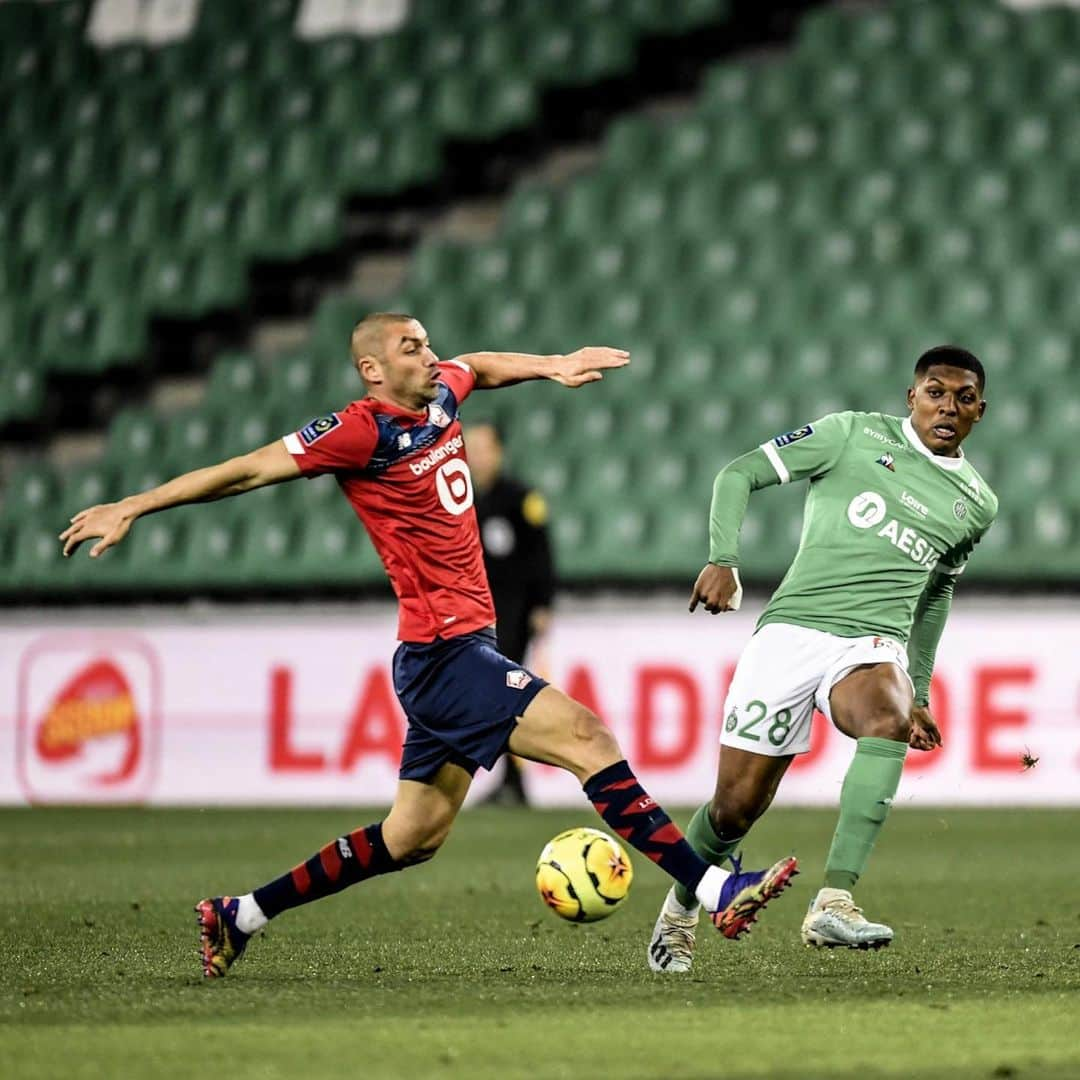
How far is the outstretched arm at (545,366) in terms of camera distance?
5.64 metres

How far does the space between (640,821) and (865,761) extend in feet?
2.16

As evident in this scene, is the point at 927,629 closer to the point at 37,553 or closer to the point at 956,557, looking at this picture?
the point at 956,557

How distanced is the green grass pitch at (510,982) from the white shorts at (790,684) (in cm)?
62

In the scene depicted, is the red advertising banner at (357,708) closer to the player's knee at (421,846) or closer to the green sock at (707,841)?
the green sock at (707,841)

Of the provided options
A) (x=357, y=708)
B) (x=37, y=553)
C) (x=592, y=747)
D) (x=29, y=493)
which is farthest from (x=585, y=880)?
(x=29, y=493)

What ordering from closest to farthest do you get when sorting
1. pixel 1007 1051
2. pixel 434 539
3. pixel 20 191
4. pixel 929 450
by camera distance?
1. pixel 1007 1051
2. pixel 434 539
3. pixel 929 450
4. pixel 20 191

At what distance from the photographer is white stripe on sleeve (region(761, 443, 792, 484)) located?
5629mm

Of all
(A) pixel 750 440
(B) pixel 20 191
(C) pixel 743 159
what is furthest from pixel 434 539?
(B) pixel 20 191

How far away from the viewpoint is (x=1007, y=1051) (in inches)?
156

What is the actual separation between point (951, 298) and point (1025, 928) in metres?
7.35

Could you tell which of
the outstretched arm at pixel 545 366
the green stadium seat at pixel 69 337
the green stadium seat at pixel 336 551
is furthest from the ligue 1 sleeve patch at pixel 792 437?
the green stadium seat at pixel 69 337

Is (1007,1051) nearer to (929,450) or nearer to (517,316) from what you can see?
(929,450)

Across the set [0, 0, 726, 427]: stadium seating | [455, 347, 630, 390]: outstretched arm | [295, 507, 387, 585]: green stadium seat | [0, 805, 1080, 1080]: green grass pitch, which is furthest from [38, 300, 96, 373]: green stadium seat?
[455, 347, 630, 390]: outstretched arm

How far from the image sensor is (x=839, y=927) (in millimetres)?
4941
